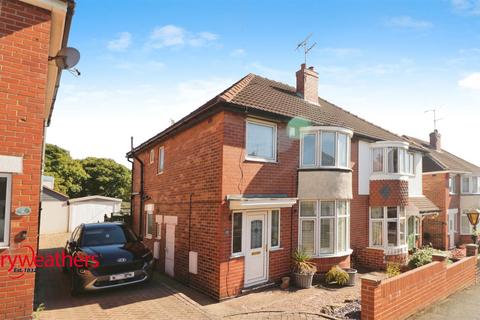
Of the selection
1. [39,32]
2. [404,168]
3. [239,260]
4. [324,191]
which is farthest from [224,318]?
[404,168]

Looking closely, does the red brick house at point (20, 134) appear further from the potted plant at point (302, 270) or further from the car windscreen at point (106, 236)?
the potted plant at point (302, 270)

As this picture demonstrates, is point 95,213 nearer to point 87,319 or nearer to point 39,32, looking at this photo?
point 87,319

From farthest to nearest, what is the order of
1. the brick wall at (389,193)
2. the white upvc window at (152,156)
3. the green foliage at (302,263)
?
the white upvc window at (152,156) → the brick wall at (389,193) → the green foliage at (302,263)

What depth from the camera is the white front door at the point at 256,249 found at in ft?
29.2

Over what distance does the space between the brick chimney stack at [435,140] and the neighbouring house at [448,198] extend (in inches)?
35.3

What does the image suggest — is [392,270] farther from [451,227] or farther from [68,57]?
[451,227]

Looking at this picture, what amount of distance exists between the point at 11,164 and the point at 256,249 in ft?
21.2

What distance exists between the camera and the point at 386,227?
1280cm

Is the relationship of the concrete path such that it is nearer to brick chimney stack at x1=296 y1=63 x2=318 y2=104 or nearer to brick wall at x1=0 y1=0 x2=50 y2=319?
brick wall at x1=0 y1=0 x2=50 y2=319

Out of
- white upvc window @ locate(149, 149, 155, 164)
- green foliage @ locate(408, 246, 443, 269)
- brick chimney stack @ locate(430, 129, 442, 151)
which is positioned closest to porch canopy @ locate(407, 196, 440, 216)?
green foliage @ locate(408, 246, 443, 269)

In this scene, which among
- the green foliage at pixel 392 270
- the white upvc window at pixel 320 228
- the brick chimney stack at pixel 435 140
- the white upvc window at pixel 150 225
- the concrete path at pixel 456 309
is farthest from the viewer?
the brick chimney stack at pixel 435 140

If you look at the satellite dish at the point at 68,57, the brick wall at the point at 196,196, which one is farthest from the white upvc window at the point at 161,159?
the satellite dish at the point at 68,57

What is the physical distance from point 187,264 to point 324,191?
500 centimetres

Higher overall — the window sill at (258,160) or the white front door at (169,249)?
the window sill at (258,160)
